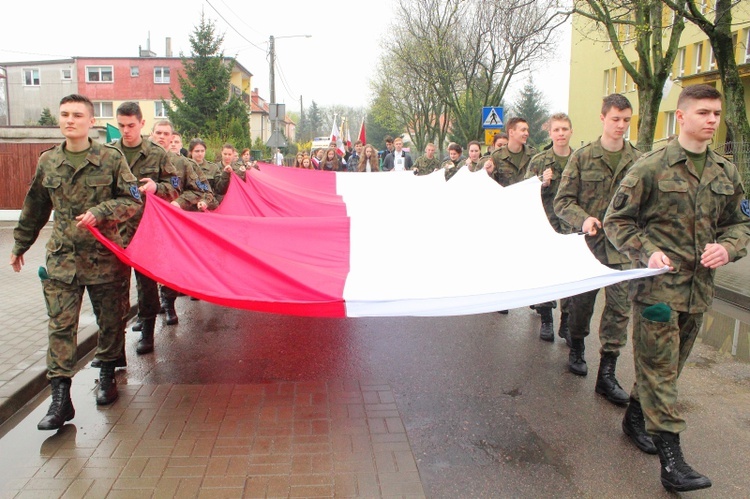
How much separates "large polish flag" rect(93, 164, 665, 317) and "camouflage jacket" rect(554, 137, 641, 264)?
0.30 m

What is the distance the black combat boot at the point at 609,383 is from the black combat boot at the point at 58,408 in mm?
3968

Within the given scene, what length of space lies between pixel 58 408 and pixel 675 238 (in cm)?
414

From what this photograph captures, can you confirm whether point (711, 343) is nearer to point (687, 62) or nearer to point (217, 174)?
point (217, 174)

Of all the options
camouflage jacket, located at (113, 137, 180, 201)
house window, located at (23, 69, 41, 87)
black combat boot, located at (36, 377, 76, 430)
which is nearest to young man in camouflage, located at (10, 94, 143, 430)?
black combat boot, located at (36, 377, 76, 430)

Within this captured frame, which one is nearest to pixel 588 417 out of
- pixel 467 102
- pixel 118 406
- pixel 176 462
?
pixel 176 462

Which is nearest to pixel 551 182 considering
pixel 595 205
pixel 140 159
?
pixel 595 205

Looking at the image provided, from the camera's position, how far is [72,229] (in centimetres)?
438

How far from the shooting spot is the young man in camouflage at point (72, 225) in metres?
4.25

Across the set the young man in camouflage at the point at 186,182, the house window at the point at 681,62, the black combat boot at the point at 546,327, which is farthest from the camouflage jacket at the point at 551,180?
the house window at the point at 681,62

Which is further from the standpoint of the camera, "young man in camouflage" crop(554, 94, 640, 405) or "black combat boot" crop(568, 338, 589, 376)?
"black combat boot" crop(568, 338, 589, 376)

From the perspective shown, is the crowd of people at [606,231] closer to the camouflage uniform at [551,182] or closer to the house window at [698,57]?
the camouflage uniform at [551,182]

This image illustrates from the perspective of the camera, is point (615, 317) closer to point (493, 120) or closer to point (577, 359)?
point (577, 359)

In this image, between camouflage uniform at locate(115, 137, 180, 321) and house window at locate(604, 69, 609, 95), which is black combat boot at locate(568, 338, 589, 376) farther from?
house window at locate(604, 69, 609, 95)

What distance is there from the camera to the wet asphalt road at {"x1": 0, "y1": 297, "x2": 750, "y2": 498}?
3678 millimetres
